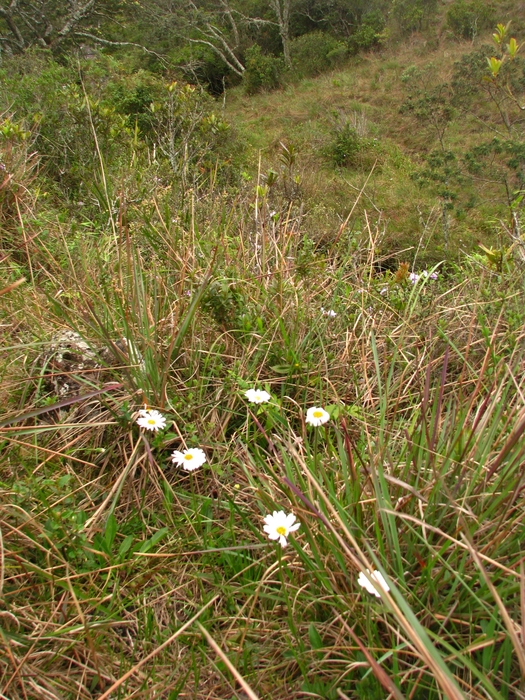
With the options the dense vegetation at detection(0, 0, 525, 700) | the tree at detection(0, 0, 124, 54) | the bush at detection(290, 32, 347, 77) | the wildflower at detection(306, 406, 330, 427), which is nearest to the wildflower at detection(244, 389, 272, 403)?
the dense vegetation at detection(0, 0, 525, 700)

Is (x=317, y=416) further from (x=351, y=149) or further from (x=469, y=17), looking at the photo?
(x=469, y=17)

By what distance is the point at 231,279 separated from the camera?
207cm

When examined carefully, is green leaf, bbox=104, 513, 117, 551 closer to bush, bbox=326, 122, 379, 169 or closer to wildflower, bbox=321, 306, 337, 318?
wildflower, bbox=321, 306, 337, 318

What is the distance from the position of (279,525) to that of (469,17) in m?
17.8

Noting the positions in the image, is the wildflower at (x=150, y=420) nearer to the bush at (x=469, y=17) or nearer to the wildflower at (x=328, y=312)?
the wildflower at (x=328, y=312)

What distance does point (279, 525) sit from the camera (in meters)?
1.13

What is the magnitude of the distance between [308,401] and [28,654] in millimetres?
1117

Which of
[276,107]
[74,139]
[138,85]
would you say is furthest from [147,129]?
[276,107]

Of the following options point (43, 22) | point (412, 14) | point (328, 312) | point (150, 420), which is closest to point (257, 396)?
point (150, 420)

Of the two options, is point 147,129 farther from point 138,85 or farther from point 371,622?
point 371,622

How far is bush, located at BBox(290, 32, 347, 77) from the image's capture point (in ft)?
54.7

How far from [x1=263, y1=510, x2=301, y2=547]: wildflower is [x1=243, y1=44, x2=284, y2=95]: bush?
18.0m

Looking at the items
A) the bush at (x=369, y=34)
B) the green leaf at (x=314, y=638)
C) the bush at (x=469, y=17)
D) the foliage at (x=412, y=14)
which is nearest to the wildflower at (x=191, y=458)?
the green leaf at (x=314, y=638)

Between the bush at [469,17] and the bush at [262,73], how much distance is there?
17.8ft
